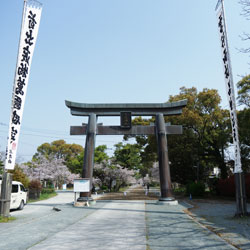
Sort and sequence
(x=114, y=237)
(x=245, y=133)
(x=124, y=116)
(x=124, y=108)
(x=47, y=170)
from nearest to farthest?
(x=114, y=237) < (x=124, y=116) < (x=124, y=108) < (x=245, y=133) < (x=47, y=170)

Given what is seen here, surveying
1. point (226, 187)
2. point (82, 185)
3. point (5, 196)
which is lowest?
point (226, 187)

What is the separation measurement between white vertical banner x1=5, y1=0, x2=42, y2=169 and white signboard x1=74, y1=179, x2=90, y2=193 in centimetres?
555

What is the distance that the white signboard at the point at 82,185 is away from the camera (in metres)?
15.8

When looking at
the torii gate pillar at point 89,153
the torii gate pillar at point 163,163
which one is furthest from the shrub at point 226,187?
the torii gate pillar at point 89,153

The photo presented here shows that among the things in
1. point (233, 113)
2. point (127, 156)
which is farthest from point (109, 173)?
point (233, 113)

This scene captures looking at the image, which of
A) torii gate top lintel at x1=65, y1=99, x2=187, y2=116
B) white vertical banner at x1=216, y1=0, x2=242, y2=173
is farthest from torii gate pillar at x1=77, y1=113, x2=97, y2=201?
white vertical banner at x1=216, y1=0, x2=242, y2=173

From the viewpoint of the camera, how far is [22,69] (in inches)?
460

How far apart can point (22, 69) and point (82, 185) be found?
324 inches

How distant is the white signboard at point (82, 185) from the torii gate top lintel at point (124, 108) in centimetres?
535

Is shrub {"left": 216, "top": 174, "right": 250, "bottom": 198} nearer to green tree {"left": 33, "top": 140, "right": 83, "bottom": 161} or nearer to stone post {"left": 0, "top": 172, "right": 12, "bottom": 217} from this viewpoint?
stone post {"left": 0, "top": 172, "right": 12, "bottom": 217}

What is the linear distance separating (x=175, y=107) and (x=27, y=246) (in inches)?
585

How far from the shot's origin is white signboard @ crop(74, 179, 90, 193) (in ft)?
51.8

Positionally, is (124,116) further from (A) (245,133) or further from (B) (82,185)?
(A) (245,133)

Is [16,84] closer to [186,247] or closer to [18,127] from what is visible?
[18,127]
